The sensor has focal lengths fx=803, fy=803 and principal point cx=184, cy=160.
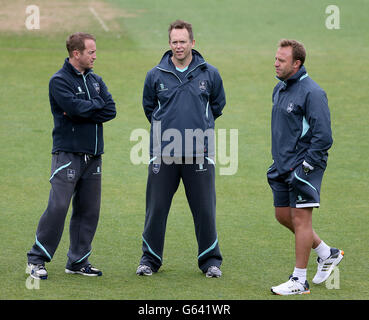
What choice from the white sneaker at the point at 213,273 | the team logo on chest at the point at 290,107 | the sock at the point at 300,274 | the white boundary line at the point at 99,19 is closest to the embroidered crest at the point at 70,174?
the white sneaker at the point at 213,273

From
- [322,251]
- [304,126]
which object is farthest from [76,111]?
[322,251]

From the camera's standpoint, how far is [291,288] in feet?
21.4

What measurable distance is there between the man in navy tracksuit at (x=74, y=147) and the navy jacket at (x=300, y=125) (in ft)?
5.00

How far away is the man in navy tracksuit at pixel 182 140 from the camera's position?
22.9 ft

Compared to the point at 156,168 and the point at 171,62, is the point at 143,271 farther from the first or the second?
the point at 171,62

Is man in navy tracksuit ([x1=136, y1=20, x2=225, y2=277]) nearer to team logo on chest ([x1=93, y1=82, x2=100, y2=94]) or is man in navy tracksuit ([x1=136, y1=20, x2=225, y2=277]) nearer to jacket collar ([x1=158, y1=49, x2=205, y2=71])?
jacket collar ([x1=158, y1=49, x2=205, y2=71])

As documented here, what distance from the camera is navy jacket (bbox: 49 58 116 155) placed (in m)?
6.86

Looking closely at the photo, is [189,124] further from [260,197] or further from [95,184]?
[260,197]

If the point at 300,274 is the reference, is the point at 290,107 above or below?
above

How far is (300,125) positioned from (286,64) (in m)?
0.52

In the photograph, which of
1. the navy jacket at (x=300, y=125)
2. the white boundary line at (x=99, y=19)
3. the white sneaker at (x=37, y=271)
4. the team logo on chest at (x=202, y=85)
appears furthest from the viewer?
the white boundary line at (x=99, y=19)

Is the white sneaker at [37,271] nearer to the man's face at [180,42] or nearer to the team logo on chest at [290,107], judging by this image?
the man's face at [180,42]

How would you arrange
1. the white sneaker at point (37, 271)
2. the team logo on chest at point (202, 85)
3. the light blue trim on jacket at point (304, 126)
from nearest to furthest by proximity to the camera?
1. the light blue trim on jacket at point (304, 126)
2. the white sneaker at point (37, 271)
3. the team logo on chest at point (202, 85)

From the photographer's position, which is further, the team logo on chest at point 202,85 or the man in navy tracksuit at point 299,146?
the team logo on chest at point 202,85
